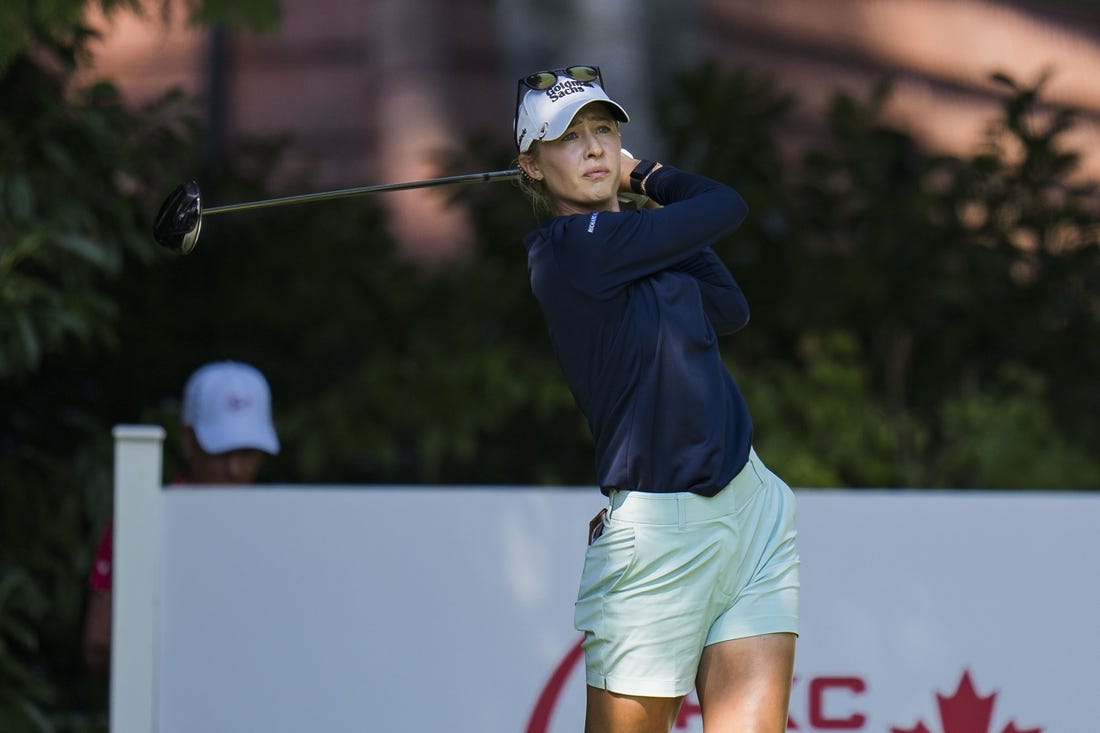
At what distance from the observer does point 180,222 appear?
3.08 meters

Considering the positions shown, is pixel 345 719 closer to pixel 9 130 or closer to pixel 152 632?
pixel 152 632

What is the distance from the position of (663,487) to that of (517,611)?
1.13 m

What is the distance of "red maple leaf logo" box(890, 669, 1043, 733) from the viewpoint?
354cm

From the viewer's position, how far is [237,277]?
6.17 metres

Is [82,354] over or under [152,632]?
over

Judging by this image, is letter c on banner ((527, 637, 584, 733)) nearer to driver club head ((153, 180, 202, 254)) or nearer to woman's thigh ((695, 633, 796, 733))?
woman's thigh ((695, 633, 796, 733))

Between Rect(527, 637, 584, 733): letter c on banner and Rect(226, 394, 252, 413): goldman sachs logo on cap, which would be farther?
Rect(226, 394, 252, 413): goldman sachs logo on cap

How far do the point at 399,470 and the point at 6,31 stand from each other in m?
2.42

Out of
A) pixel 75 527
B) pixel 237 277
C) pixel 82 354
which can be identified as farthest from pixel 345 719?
pixel 237 277

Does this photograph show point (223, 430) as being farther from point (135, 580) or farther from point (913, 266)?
point (913, 266)

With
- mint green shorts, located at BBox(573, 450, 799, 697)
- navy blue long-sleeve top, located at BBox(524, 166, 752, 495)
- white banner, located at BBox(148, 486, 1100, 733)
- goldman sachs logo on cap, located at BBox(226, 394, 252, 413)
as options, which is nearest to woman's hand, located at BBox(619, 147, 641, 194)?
navy blue long-sleeve top, located at BBox(524, 166, 752, 495)

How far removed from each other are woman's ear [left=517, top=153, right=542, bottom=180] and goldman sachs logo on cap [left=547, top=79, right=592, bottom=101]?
0.41 ft

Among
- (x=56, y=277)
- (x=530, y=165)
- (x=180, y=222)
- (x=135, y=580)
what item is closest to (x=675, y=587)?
(x=530, y=165)

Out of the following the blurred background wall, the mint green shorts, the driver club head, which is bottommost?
the mint green shorts
